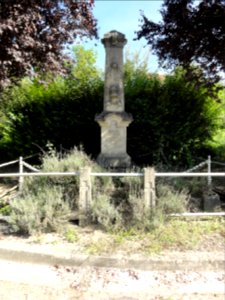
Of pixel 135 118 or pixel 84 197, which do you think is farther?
pixel 135 118

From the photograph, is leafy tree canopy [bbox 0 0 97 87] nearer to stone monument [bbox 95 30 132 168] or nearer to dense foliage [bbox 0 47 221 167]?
stone monument [bbox 95 30 132 168]

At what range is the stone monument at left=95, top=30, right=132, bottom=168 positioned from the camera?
331 inches

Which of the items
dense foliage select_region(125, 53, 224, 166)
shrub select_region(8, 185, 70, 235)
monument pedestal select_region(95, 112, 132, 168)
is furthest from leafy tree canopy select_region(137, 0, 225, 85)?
shrub select_region(8, 185, 70, 235)

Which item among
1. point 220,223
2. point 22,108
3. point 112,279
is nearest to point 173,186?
point 220,223

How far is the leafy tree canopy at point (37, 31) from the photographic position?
669 cm

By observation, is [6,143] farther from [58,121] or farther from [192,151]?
[192,151]

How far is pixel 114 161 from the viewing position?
841 cm

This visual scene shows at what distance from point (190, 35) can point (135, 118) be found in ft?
8.71

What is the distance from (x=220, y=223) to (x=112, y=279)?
2.00 metres

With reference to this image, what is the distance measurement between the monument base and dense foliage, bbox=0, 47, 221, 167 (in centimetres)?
172

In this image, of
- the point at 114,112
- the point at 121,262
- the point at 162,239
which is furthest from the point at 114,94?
the point at 121,262

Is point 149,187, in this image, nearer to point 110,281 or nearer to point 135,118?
point 110,281

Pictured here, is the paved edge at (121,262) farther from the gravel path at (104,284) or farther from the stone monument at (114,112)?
the stone monument at (114,112)

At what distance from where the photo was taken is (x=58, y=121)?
10742mm
